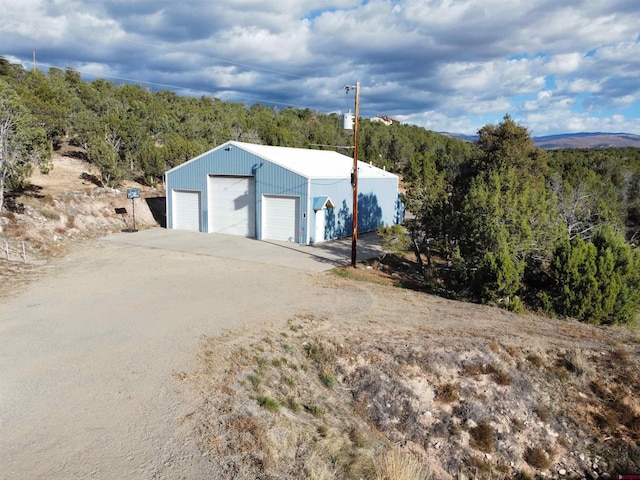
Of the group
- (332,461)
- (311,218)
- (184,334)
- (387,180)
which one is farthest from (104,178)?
(332,461)

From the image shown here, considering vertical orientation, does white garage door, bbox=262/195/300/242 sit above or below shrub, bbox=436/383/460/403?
above

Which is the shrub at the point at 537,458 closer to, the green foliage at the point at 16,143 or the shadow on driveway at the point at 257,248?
the shadow on driveway at the point at 257,248

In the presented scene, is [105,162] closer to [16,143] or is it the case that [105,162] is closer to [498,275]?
[16,143]

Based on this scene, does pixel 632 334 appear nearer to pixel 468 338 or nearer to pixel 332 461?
pixel 468 338

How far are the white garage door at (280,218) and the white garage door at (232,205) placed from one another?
Answer: 0.77m

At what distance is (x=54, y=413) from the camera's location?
A: 5.93 meters

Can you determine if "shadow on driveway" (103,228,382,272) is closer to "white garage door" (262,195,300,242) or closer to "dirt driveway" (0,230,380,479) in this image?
"white garage door" (262,195,300,242)

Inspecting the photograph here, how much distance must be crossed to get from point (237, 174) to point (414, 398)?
1662cm

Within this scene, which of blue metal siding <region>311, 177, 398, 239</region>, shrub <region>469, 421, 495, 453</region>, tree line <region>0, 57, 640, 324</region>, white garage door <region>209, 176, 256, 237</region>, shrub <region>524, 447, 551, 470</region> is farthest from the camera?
white garage door <region>209, 176, 256, 237</region>

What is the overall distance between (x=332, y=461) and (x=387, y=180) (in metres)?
23.5

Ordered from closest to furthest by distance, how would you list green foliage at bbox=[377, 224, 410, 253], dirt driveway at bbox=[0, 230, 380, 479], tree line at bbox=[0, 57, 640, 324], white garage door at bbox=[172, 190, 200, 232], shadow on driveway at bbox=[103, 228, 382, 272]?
dirt driveway at bbox=[0, 230, 380, 479] < tree line at bbox=[0, 57, 640, 324] < green foliage at bbox=[377, 224, 410, 253] < shadow on driveway at bbox=[103, 228, 382, 272] < white garage door at bbox=[172, 190, 200, 232]

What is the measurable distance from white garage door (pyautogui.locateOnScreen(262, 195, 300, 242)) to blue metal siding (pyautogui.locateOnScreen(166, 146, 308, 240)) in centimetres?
25

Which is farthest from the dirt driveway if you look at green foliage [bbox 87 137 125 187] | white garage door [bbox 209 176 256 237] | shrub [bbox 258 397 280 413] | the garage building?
green foliage [bbox 87 137 125 187]

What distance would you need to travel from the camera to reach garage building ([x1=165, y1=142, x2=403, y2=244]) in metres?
21.0
